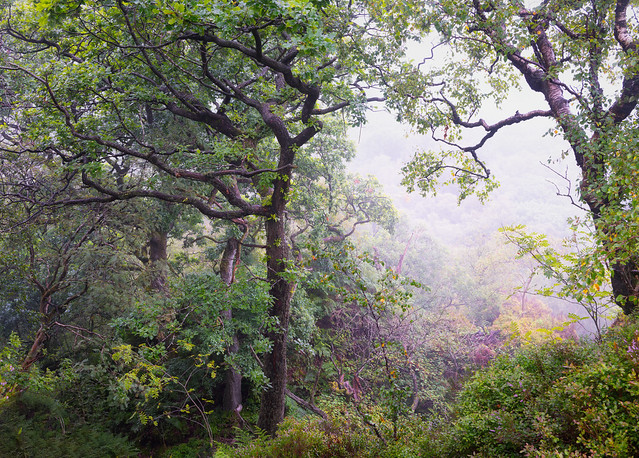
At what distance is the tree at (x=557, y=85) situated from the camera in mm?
4062

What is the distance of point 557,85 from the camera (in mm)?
5934

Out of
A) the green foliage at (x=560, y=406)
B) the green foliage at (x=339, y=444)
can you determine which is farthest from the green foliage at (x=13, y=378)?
the green foliage at (x=560, y=406)

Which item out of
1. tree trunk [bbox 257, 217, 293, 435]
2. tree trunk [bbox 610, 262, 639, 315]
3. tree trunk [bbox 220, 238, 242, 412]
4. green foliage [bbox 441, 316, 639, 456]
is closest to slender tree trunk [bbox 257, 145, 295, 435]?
tree trunk [bbox 257, 217, 293, 435]

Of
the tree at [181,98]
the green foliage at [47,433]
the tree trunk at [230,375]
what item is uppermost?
the tree at [181,98]

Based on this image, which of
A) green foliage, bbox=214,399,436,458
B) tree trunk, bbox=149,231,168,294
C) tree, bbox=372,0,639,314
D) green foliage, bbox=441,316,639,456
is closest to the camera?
green foliage, bbox=441,316,639,456

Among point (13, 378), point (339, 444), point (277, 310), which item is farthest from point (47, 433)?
point (339, 444)

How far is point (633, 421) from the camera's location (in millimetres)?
1975

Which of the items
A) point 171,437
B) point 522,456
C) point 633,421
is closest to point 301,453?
point 522,456

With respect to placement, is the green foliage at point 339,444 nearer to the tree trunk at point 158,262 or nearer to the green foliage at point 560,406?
the green foliage at point 560,406

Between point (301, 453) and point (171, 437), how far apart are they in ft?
23.3

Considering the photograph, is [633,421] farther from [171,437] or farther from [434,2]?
[171,437]

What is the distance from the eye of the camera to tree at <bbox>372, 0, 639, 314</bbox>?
4.06 metres

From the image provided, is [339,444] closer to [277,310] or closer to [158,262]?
[277,310]

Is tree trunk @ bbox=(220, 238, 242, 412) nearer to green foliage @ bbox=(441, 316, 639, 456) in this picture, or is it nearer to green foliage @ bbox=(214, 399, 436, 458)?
green foliage @ bbox=(214, 399, 436, 458)
